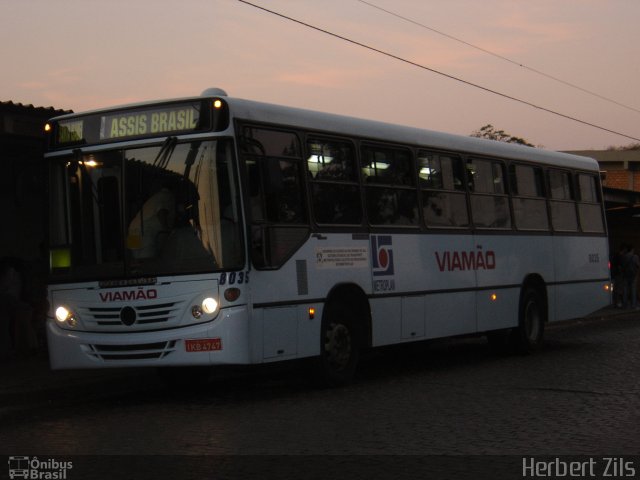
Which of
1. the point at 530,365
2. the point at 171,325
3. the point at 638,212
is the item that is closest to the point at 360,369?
the point at 530,365

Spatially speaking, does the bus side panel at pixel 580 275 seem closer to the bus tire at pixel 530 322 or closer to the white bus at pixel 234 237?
the bus tire at pixel 530 322

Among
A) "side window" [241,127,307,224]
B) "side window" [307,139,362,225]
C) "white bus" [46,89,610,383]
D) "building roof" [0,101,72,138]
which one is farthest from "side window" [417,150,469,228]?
"building roof" [0,101,72,138]

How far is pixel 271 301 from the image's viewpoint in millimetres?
11500

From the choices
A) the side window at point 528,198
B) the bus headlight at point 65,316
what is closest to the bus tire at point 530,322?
the side window at point 528,198

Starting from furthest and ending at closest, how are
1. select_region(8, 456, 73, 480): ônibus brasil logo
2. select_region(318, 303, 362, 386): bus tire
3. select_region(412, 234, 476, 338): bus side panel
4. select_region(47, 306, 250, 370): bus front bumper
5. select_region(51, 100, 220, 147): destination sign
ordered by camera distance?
select_region(412, 234, 476, 338): bus side panel → select_region(318, 303, 362, 386): bus tire → select_region(51, 100, 220, 147): destination sign → select_region(47, 306, 250, 370): bus front bumper → select_region(8, 456, 73, 480): ônibus brasil logo

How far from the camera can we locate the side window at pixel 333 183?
12477 mm

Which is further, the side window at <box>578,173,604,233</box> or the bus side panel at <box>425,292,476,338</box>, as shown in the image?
the side window at <box>578,173,604,233</box>

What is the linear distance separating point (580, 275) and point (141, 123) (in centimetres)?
955

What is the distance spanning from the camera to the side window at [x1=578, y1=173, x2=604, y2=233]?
19234mm

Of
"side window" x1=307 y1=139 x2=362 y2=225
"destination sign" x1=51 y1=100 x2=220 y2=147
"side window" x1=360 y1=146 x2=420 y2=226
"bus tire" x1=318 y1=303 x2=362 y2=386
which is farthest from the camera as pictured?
"side window" x1=360 y1=146 x2=420 y2=226

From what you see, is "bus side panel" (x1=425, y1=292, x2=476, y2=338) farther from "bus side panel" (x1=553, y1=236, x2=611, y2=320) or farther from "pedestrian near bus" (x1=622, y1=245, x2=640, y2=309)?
"pedestrian near bus" (x1=622, y1=245, x2=640, y2=309)

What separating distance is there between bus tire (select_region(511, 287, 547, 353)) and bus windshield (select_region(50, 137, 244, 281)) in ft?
22.9

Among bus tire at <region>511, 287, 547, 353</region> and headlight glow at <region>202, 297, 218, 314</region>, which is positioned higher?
headlight glow at <region>202, 297, 218, 314</region>

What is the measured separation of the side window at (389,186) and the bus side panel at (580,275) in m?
4.62
